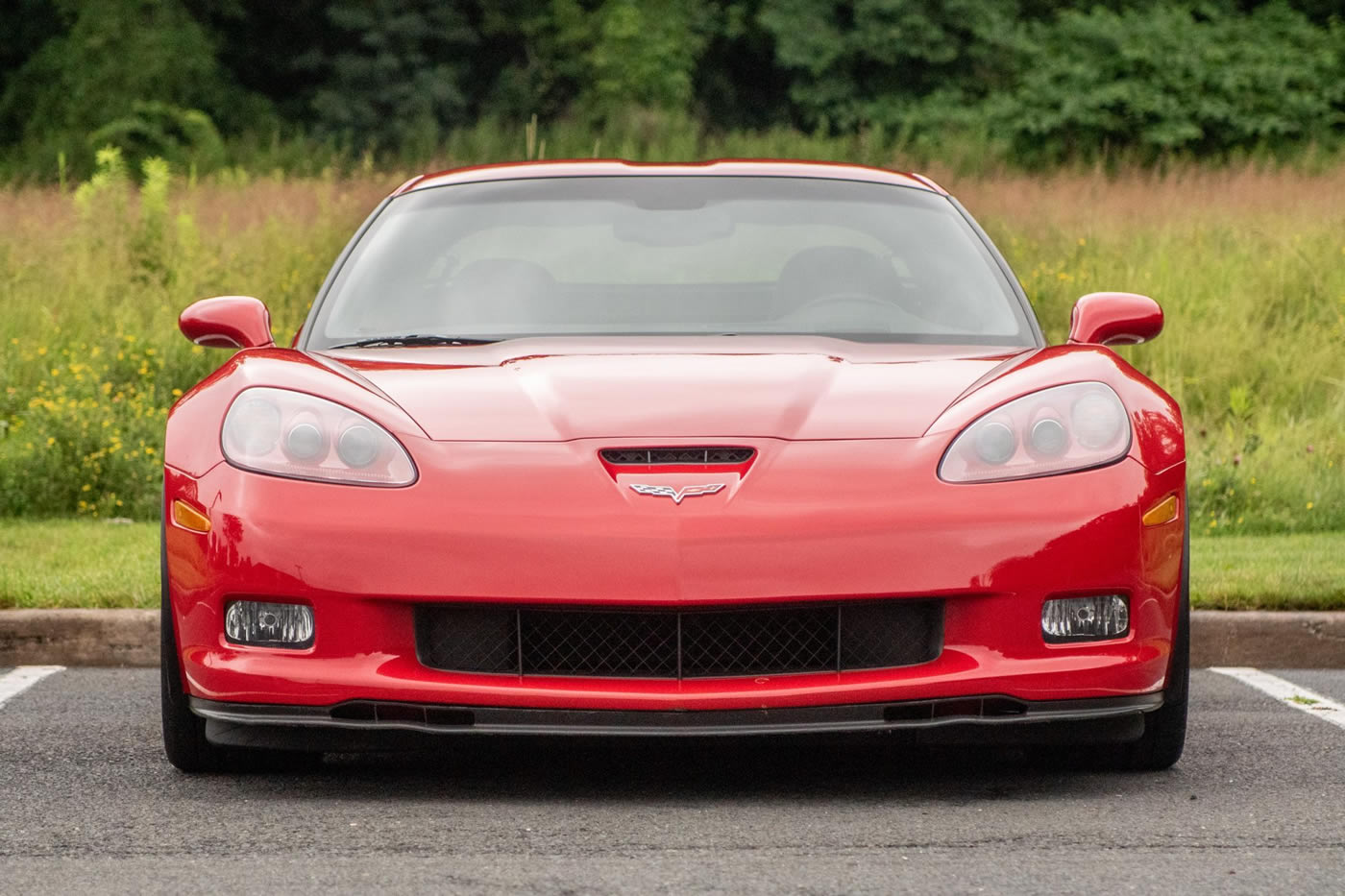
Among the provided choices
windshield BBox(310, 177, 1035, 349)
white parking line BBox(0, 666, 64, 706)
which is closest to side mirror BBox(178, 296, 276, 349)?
windshield BBox(310, 177, 1035, 349)

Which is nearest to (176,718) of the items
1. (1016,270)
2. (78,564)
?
(78,564)

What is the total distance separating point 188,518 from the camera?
382cm

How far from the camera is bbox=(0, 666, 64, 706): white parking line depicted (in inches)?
211

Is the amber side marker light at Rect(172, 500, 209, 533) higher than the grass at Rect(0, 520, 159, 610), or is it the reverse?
the amber side marker light at Rect(172, 500, 209, 533)

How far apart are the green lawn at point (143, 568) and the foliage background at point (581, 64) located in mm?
21640

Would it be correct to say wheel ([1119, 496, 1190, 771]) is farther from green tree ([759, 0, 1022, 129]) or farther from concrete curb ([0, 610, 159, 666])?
green tree ([759, 0, 1022, 129])

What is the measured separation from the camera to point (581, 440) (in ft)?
12.2

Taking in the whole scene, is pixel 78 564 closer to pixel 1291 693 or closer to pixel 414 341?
pixel 414 341

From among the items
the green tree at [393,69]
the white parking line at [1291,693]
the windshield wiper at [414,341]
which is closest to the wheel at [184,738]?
the windshield wiper at [414,341]

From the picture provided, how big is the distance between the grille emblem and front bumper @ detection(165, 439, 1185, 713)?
17mm

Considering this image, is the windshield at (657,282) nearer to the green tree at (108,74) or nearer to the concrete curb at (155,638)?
the concrete curb at (155,638)

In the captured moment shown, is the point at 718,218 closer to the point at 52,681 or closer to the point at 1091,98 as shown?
the point at 52,681

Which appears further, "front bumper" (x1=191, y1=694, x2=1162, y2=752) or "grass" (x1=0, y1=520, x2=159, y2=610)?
"grass" (x1=0, y1=520, x2=159, y2=610)

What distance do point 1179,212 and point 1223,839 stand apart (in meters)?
12.3
